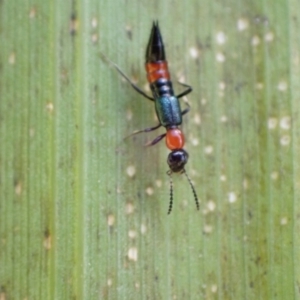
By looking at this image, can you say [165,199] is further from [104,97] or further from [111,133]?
[104,97]

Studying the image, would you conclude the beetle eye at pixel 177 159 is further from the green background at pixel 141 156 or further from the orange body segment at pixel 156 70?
the orange body segment at pixel 156 70

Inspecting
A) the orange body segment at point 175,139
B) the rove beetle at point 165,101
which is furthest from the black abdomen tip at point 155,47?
the orange body segment at point 175,139

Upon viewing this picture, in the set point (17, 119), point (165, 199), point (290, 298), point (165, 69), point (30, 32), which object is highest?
point (30, 32)

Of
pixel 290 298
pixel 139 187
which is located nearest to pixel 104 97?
pixel 139 187

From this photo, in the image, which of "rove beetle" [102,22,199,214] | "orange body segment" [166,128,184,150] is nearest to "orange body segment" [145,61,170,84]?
"rove beetle" [102,22,199,214]

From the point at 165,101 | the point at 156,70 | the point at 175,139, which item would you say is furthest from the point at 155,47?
the point at 175,139

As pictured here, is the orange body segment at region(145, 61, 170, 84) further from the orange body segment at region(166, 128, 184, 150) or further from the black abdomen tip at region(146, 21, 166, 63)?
the orange body segment at region(166, 128, 184, 150)
